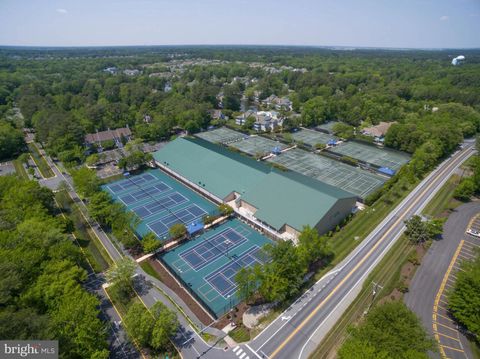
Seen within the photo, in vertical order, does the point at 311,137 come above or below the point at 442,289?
above

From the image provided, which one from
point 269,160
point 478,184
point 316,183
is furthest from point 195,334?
point 478,184

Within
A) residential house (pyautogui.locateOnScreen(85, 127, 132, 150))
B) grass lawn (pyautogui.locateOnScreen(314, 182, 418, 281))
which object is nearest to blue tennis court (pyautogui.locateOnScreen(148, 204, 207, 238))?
grass lawn (pyautogui.locateOnScreen(314, 182, 418, 281))

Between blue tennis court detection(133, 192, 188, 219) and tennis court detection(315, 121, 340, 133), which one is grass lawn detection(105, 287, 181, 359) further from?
A: tennis court detection(315, 121, 340, 133)

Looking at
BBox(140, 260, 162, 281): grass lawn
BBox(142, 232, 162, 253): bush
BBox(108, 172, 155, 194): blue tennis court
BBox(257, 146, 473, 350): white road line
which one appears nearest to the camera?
BBox(257, 146, 473, 350): white road line

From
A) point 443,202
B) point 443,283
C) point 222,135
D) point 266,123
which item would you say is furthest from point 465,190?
point 222,135

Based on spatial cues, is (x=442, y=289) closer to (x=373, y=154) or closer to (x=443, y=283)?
(x=443, y=283)

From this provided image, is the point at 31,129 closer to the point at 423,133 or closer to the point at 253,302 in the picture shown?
the point at 253,302
